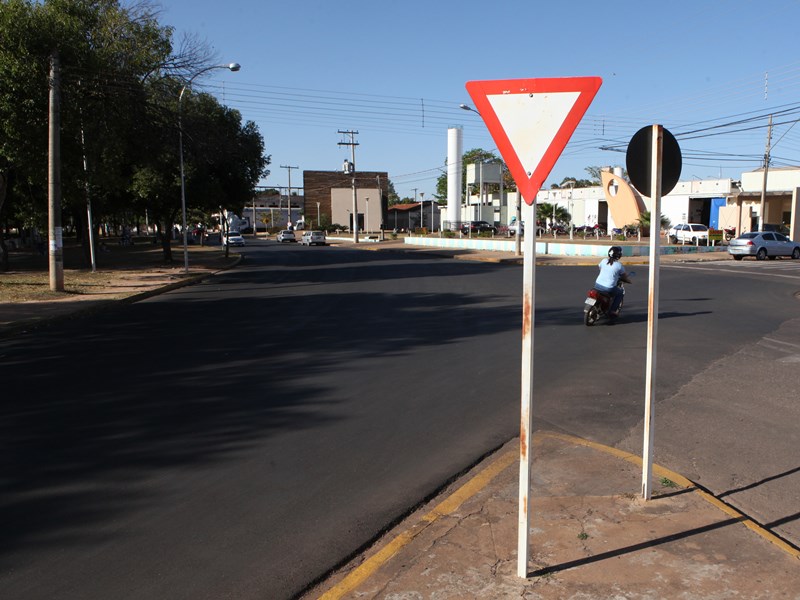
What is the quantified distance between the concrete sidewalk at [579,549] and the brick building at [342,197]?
94.9m

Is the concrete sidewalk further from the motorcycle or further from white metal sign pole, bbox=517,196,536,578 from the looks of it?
the motorcycle

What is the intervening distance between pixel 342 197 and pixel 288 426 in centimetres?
9831

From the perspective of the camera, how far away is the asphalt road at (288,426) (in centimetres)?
403

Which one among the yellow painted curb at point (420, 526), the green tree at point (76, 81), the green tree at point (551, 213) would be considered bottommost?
the yellow painted curb at point (420, 526)

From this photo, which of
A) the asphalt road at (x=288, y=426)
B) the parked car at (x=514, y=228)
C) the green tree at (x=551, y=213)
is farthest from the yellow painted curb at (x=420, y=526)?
the green tree at (x=551, y=213)

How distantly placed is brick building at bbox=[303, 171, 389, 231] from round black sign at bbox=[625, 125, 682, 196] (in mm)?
94725

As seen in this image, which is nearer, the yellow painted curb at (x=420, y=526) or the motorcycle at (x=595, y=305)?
the yellow painted curb at (x=420, y=526)

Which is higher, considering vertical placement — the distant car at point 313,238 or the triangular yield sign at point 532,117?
the triangular yield sign at point 532,117

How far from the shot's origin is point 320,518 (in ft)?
14.6

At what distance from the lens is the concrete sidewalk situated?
3.48m

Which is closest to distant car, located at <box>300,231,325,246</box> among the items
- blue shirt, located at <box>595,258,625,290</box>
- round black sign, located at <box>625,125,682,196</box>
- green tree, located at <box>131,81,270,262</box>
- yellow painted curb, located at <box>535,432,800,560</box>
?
green tree, located at <box>131,81,270,262</box>

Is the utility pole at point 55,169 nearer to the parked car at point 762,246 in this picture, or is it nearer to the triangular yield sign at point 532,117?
the triangular yield sign at point 532,117


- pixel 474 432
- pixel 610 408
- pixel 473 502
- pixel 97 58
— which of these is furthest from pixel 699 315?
pixel 97 58

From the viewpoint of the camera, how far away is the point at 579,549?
12.7 feet
